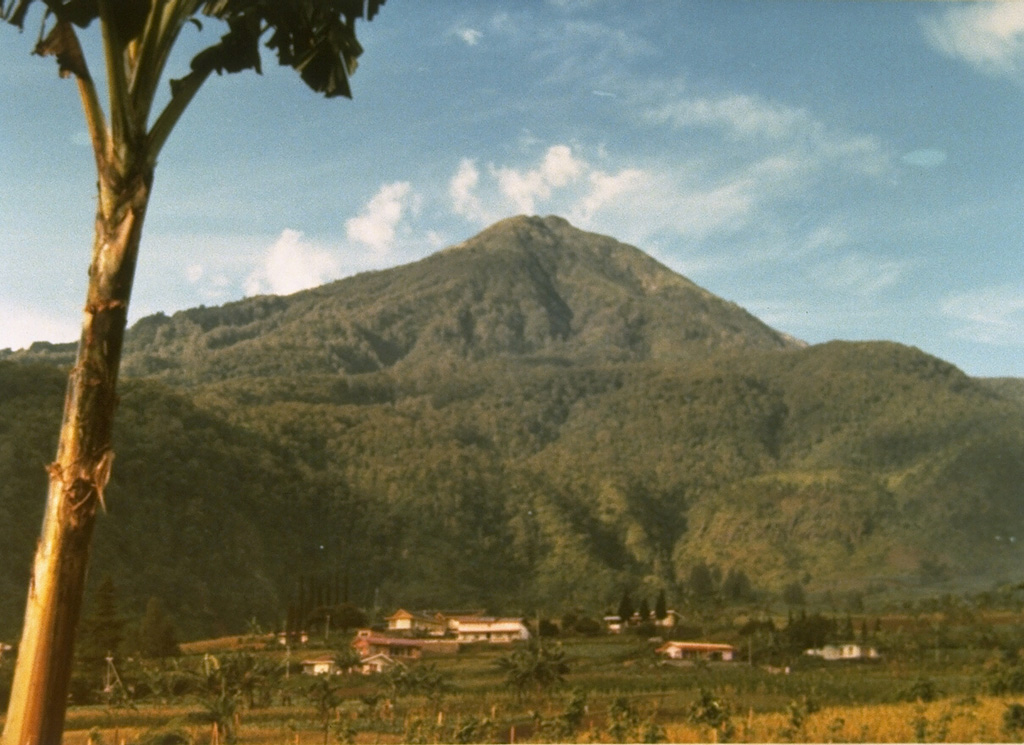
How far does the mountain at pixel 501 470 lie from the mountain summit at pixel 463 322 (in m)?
1.00

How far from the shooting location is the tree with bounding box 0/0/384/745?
327cm

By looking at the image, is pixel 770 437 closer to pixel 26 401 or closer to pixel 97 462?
pixel 26 401

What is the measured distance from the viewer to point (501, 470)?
235 ft

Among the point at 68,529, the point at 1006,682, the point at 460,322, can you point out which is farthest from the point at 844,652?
the point at 460,322

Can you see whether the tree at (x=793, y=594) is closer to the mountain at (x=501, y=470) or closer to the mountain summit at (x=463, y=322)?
the mountain at (x=501, y=470)

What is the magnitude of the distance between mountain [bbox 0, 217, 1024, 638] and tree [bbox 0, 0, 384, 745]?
18.9 metres

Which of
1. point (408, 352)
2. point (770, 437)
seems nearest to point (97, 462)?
point (770, 437)

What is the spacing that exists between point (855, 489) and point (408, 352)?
87750 mm

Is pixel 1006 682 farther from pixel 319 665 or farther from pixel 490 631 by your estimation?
pixel 490 631

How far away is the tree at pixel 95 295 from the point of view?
10.7 ft

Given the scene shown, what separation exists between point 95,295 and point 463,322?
6265 inches

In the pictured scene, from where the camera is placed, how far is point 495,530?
56.8m

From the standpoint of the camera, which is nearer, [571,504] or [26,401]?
[26,401]

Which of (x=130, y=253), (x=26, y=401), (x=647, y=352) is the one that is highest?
(x=647, y=352)
